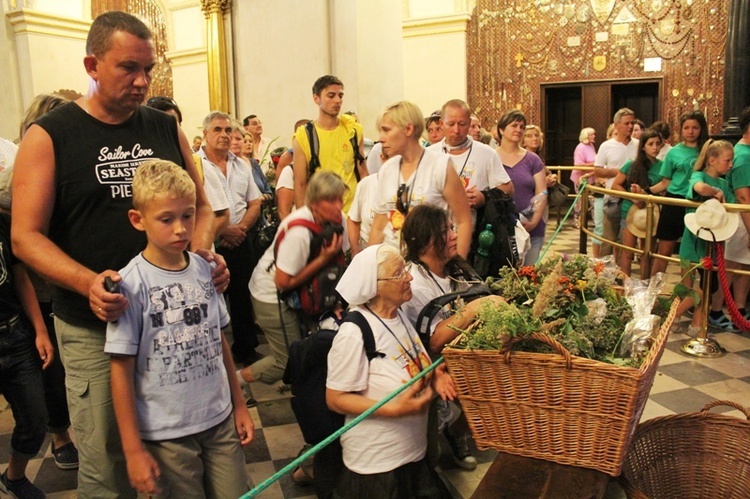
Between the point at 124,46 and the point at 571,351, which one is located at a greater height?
the point at 124,46

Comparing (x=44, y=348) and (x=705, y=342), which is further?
(x=705, y=342)

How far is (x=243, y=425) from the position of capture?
2.53m

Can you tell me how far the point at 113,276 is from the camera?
2.12m

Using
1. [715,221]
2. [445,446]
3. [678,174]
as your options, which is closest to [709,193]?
[715,221]

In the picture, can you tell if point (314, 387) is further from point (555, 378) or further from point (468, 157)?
point (468, 157)

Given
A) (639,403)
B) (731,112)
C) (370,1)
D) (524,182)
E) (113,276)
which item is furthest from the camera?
(731,112)

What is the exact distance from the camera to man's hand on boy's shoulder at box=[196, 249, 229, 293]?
245 cm

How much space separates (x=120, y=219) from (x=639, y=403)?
1814mm

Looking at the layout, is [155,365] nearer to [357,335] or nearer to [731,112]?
[357,335]

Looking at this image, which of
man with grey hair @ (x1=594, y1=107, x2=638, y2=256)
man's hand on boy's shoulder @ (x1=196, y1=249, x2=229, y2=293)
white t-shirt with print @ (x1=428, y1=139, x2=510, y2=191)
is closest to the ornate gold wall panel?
man with grey hair @ (x1=594, y1=107, x2=638, y2=256)

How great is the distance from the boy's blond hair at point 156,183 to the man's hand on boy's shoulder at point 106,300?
27 cm

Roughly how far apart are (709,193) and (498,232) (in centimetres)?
254

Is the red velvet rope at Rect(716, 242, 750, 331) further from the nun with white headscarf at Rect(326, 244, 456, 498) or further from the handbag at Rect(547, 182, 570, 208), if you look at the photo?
the nun with white headscarf at Rect(326, 244, 456, 498)

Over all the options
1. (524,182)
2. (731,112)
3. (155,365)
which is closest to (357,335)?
(155,365)
